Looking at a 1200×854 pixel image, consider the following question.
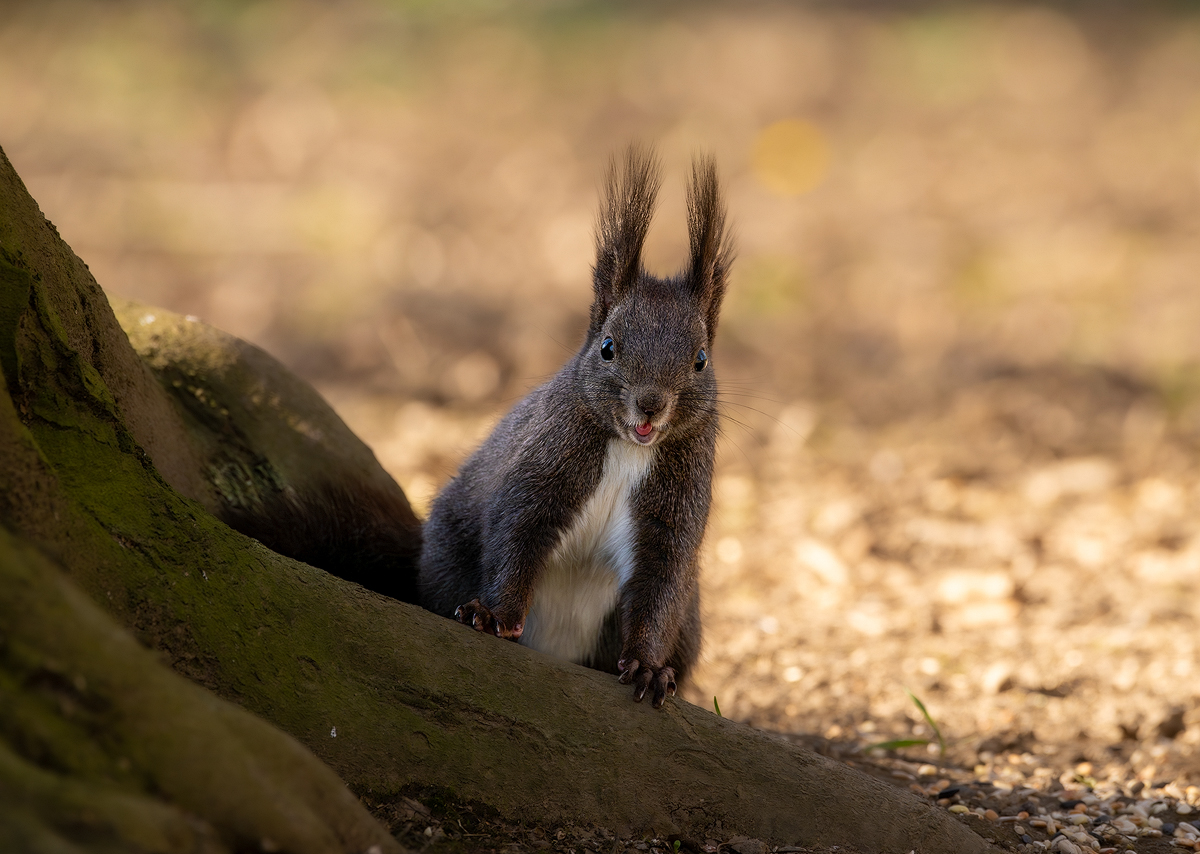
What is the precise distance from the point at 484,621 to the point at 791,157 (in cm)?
636

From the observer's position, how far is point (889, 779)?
2.80 m

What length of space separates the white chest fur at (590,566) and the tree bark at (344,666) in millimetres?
414

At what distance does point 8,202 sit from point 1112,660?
10.9 feet

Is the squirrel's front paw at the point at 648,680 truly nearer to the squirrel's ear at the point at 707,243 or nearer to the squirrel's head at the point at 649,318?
the squirrel's head at the point at 649,318

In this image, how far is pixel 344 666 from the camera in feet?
6.53

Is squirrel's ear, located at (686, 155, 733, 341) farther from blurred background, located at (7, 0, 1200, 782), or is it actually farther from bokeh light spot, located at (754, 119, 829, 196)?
bokeh light spot, located at (754, 119, 829, 196)

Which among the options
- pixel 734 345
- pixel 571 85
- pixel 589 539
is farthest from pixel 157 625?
pixel 571 85

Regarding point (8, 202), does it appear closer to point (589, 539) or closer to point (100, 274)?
point (589, 539)

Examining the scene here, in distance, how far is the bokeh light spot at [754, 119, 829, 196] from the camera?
7840 millimetres

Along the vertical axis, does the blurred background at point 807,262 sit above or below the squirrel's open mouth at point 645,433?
above

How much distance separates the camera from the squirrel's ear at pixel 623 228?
2.66 metres

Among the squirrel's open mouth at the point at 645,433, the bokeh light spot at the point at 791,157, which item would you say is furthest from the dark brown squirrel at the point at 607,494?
the bokeh light spot at the point at 791,157

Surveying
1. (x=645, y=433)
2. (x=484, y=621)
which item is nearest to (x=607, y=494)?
(x=645, y=433)

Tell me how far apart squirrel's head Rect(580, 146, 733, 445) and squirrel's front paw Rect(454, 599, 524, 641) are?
502 mm
